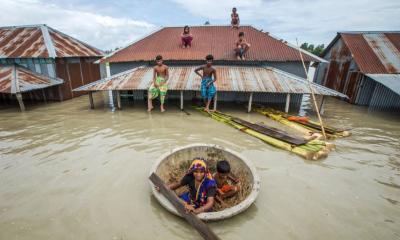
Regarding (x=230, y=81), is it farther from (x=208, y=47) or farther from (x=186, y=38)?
(x=186, y=38)

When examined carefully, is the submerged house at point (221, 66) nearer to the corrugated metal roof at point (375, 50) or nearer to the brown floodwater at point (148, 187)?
the brown floodwater at point (148, 187)

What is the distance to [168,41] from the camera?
1395 centimetres

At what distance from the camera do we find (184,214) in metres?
3.39

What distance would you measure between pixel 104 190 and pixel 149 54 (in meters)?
10.1

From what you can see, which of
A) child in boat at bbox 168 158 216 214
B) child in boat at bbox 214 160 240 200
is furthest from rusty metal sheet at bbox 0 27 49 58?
child in boat at bbox 214 160 240 200

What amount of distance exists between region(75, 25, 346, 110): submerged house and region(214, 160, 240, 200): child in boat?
6.45 m

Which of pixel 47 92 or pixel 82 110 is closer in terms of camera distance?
pixel 82 110

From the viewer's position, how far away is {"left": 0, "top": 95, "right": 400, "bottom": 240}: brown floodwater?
144 inches

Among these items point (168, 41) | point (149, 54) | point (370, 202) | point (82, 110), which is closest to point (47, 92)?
point (82, 110)

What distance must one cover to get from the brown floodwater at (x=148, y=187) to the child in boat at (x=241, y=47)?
5.10m

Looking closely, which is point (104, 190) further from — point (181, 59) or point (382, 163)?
point (181, 59)

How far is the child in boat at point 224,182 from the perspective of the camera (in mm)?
3935

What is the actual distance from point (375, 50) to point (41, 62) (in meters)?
21.7

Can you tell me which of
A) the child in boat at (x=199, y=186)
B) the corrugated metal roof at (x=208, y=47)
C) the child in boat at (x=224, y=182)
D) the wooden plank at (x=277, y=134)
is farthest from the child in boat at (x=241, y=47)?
the child in boat at (x=199, y=186)
